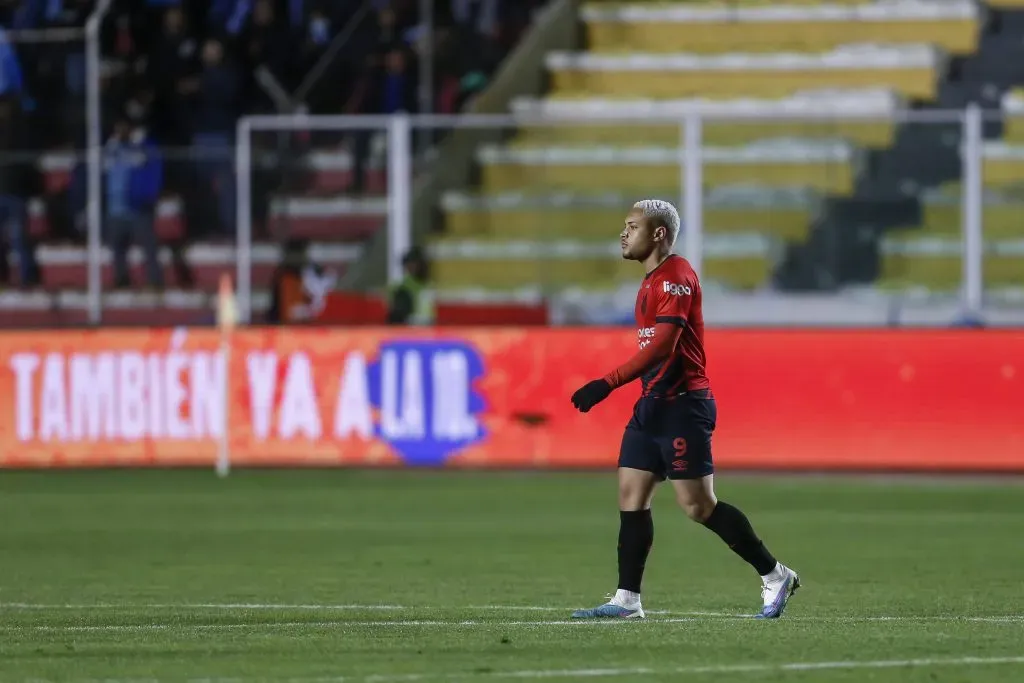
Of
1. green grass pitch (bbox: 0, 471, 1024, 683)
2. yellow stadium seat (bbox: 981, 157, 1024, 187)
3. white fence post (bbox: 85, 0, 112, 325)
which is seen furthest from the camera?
white fence post (bbox: 85, 0, 112, 325)

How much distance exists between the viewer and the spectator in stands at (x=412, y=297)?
23.2m

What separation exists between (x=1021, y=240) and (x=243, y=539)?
34.6 feet

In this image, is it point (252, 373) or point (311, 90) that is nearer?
point (252, 373)

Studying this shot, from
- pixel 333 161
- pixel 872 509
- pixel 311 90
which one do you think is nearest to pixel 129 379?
pixel 333 161

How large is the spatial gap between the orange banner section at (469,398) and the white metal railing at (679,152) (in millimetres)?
2050

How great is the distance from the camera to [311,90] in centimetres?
2745

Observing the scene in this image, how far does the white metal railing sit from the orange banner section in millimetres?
2050

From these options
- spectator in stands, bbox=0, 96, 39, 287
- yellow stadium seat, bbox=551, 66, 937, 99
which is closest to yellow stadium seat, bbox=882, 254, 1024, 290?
yellow stadium seat, bbox=551, 66, 937, 99

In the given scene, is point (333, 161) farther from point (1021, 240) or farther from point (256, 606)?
point (256, 606)

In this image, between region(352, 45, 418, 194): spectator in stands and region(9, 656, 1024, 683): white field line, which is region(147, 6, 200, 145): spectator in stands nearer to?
region(352, 45, 418, 194): spectator in stands

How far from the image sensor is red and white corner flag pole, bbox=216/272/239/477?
71.1 feet

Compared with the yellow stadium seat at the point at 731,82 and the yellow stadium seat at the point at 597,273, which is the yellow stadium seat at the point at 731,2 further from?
the yellow stadium seat at the point at 597,273

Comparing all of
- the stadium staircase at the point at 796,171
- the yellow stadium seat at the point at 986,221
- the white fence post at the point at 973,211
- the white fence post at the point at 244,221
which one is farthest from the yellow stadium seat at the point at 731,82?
the white fence post at the point at 244,221

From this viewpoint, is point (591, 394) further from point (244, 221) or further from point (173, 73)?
point (173, 73)
